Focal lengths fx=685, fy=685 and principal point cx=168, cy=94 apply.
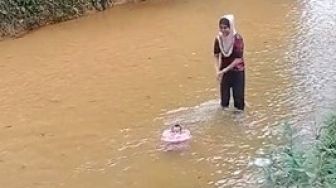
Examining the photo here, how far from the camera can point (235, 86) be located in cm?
851

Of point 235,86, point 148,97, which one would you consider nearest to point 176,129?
point 235,86

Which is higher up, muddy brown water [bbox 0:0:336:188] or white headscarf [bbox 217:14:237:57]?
white headscarf [bbox 217:14:237:57]

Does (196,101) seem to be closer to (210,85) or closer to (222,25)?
(210,85)

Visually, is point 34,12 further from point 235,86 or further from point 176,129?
point 176,129

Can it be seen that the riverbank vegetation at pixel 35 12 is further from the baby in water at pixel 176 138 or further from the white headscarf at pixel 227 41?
the baby in water at pixel 176 138

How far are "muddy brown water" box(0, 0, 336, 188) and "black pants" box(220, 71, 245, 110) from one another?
7.2 inches

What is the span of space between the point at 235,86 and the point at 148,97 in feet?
4.90

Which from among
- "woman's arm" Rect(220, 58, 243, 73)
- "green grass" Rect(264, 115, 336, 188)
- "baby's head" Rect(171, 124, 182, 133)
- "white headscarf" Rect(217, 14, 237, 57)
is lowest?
"baby's head" Rect(171, 124, 182, 133)

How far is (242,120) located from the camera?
8414 millimetres

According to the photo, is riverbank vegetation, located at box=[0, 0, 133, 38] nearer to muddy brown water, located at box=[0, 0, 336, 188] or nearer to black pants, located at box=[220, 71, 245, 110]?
muddy brown water, located at box=[0, 0, 336, 188]

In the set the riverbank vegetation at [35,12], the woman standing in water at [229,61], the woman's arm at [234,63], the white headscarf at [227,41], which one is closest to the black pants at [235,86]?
the woman standing in water at [229,61]

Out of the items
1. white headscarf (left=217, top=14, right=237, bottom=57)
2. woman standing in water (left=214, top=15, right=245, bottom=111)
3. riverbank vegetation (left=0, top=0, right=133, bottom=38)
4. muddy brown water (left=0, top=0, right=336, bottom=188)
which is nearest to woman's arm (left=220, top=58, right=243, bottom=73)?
woman standing in water (left=214, top=15, right=245, bottom=111)

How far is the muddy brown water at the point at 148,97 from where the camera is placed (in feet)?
24.1

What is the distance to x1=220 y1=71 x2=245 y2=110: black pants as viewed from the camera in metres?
8.47
